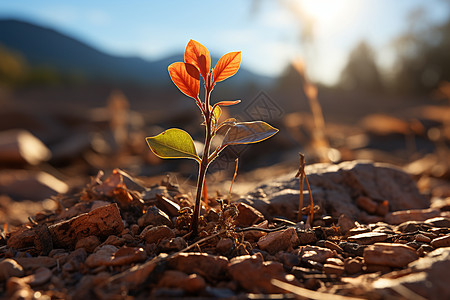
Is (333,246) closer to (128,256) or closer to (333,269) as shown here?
A: (333,269)

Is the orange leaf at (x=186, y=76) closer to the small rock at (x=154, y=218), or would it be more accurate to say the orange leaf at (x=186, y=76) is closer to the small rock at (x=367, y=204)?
the small rock at (x=154, y=218)

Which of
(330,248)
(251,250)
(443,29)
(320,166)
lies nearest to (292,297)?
(251,250)

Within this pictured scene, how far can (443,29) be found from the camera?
25500 mm

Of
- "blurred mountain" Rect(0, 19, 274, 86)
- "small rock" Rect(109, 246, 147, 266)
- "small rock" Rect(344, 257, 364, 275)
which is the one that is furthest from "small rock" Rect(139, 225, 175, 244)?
"blurred mountain" Rect(0, 19, 274, 86)

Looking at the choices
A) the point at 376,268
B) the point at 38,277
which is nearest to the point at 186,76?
the point at 38,277

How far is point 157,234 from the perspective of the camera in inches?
57.5

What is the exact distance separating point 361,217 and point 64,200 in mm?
1781

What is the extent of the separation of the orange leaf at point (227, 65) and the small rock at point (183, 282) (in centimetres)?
72

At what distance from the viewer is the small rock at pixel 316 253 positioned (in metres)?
1.36

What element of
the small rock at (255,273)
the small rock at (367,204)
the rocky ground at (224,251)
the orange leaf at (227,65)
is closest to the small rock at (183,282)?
the rocky ground at (224,251)

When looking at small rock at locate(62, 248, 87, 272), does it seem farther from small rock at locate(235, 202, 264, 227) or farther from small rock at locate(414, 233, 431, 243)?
small rock at locate(414, 233, 431, 243)

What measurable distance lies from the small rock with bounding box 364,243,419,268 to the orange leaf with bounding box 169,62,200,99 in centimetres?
88

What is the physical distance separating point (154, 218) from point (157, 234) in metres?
0.18

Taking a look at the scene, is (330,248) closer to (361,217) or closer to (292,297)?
(292,297)
